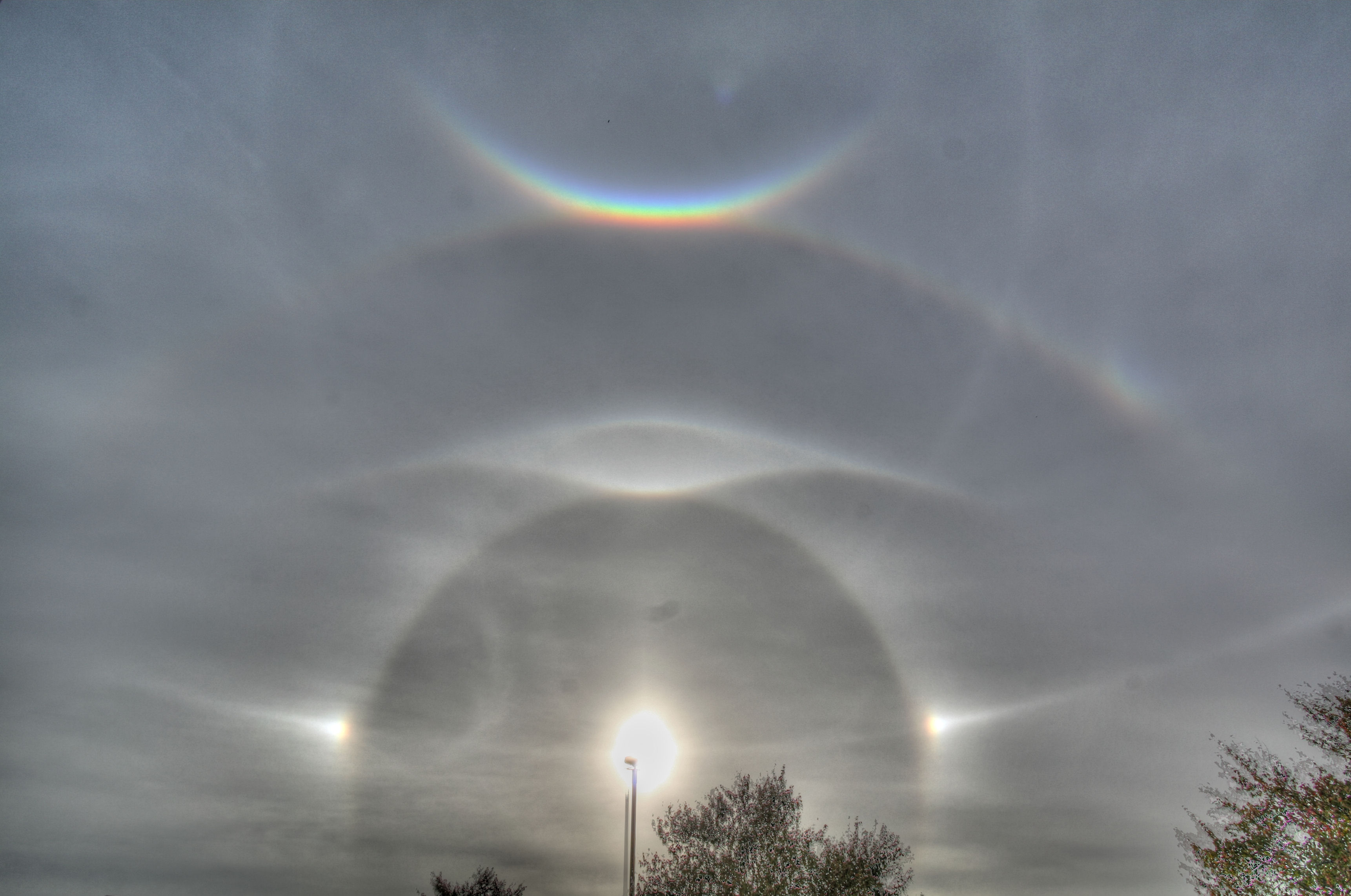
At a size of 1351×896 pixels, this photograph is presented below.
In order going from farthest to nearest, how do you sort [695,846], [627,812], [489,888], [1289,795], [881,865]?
[489,888], [881,865], [695,846], [627,812], [1289,795]

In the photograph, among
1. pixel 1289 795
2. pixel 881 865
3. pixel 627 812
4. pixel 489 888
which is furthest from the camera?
pixel 489 888

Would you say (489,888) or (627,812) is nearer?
(627,812)

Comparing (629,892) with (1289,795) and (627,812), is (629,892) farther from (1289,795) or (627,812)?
(1289,795)

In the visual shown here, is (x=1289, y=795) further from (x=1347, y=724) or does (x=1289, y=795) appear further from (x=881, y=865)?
(x=881, y=865)

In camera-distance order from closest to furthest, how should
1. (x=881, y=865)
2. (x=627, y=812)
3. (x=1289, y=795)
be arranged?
(x=1289, y=795)
(x=627, y=812)
(x=881, y=865)

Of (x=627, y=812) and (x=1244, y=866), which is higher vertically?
(x=627, y=812)

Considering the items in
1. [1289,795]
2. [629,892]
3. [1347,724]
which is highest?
[1347,724]

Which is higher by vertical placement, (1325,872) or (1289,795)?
(1289,795)

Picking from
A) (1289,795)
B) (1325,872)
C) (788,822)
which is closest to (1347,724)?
(1289,795)

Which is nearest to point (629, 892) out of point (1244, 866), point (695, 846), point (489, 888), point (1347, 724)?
point (695, 846)
